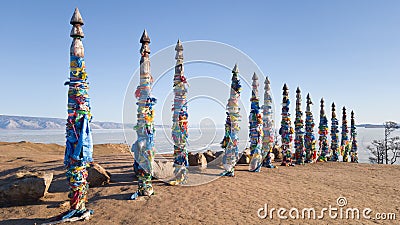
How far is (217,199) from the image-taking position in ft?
34.6

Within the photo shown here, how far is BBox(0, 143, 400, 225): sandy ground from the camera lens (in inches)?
339

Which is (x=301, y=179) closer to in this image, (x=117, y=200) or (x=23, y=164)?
(x=117, y=200)

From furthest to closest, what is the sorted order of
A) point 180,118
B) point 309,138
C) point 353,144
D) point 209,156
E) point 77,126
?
point 353,144
point 309,138
point 209,156
point 180,118
point 77,126

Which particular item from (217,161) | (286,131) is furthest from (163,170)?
(286,131)

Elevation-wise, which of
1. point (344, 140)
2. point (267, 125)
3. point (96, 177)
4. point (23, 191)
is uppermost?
point (267, 125)

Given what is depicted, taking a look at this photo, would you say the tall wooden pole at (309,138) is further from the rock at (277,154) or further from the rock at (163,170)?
the rock at (163,170)

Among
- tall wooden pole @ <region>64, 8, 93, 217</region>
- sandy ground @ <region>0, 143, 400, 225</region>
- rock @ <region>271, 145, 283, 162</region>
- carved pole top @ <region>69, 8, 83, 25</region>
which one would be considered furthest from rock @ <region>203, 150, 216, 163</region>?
carved pole top @ <region>69, 8, 83, 25</region>

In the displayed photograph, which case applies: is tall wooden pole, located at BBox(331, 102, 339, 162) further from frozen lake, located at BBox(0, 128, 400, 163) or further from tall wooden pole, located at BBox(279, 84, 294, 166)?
frozen lake, located at BBox(0, 128, 400, 163)

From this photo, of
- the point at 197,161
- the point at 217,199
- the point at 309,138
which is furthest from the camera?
the point at 309,138

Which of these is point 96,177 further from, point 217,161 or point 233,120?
point 217,161

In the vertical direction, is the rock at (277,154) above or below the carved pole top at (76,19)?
below

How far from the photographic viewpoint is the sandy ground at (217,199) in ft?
28.3

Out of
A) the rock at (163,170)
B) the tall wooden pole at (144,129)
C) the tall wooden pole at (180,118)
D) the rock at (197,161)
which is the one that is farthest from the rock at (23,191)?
the rock at (197,161)

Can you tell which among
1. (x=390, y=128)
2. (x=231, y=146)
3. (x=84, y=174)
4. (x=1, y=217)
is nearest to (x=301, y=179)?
(x=231, y=146)
